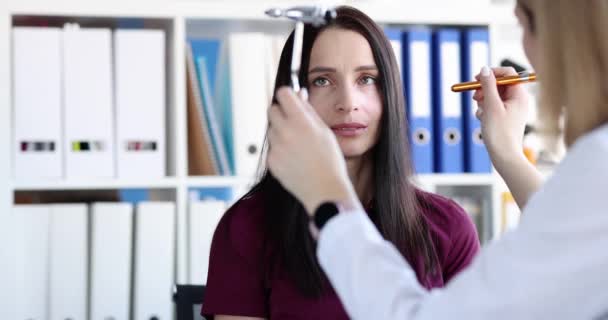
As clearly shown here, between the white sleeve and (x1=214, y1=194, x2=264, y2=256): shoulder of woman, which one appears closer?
the white sleeve

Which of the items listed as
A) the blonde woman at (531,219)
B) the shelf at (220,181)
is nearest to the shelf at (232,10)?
the shelf at (220,181)

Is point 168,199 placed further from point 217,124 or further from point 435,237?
point 435,237

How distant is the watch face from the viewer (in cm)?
82

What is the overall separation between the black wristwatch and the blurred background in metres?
1.23

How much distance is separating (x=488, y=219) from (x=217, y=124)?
817 mm

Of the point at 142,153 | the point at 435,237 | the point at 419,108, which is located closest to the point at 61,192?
the point at 142,153

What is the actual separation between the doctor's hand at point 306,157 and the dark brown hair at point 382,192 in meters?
0.54

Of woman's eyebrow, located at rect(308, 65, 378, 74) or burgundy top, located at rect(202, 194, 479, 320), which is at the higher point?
woman's eyebrow, located at rect(308, 65, 378, 74)

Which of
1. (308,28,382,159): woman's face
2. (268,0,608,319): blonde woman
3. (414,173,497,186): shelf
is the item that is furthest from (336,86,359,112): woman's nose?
(414,173,497,186): shelf

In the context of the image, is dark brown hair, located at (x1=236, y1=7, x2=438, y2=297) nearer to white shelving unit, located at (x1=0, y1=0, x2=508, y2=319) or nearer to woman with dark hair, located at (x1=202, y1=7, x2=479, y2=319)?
woman with dark hair, located at (x1=202, y1=7, x2=479, y2=319)

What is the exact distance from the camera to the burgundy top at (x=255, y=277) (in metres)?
1.33

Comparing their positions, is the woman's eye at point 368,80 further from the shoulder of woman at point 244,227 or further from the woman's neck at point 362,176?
the shoulder of woman at point 244,227

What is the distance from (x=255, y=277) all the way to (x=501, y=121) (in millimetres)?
481

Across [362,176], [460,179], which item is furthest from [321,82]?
[460,179]
